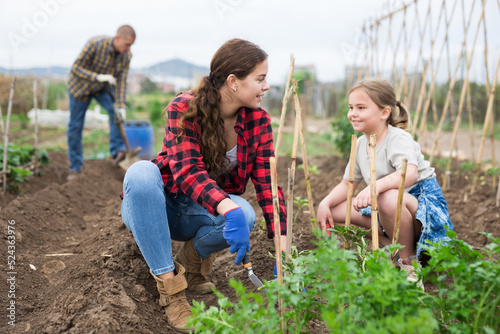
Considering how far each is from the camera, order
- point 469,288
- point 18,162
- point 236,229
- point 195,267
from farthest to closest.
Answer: point 18,162 < point 195,267 < point 236,229 < point 469,288

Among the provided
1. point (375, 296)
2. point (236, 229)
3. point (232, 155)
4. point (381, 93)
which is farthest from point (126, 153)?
point (375, 296)

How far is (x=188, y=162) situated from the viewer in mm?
1802

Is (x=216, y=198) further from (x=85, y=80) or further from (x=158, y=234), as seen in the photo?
(x=85, y=80)

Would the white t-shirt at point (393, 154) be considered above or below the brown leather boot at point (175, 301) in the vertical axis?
above

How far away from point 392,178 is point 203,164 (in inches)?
35.3

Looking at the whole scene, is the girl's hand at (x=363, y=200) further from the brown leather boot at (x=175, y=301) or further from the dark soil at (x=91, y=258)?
the brown leather boot at (x=175, y=301)

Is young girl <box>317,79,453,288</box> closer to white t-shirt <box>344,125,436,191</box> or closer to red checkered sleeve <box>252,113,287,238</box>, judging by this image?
white t-shirt <box>344,125,436,191</box>

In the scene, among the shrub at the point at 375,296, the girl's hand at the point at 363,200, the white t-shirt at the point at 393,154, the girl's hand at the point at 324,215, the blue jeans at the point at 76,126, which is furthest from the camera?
the blue jeans at the point at 76,126

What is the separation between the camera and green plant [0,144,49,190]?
12.8 feet

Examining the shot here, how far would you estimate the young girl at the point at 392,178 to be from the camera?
80.5 inches

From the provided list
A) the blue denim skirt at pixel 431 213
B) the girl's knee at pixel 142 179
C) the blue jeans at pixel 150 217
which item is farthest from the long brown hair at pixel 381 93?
the girl's knee at pixel 142 179

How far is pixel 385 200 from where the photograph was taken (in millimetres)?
2051

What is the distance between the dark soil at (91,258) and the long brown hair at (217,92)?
664 millimetres

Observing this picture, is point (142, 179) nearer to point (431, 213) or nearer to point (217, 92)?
point (217, 92)
